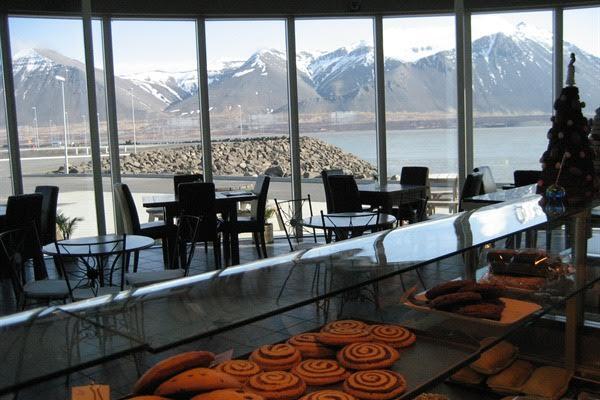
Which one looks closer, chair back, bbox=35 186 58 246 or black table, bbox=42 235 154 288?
black table, bbox=42 235 154 288

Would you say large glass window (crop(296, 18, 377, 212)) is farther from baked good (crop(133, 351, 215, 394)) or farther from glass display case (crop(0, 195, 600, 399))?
baked good (crop(133, 351, 215, 394))

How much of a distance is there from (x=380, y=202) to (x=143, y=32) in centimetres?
404

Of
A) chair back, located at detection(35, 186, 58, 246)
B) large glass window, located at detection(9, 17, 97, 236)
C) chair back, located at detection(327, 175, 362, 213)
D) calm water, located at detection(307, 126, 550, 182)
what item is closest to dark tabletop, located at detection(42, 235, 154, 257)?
chair back, located at detection(35, 186, 58, 246)

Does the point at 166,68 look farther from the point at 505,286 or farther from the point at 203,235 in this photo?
the point at 505,286

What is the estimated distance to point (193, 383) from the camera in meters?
1.16

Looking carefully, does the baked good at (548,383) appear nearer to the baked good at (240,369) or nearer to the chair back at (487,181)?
the baked good at (240,369)

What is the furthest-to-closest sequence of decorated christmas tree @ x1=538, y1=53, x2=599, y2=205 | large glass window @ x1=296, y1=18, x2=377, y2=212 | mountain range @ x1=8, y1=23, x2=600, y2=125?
1. large glass window @ x1=296, y1=18, x2=377, y2=212
2. mountain range @ x1=8, y1=23, x2=600, y2=125
3. decorated christmas tree @ x1=538, y1=53, x2=599, y2=205

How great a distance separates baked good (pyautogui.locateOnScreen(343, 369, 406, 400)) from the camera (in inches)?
49.4

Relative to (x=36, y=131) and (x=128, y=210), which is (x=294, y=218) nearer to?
(x=128, y=210)

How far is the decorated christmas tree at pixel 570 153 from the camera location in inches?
109

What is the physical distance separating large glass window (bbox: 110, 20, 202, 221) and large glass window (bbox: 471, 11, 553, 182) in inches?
162

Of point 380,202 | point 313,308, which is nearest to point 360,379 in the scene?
point 313,308

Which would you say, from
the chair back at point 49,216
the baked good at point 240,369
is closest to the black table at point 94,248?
the chair back at point 49,216

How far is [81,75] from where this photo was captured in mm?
8039
